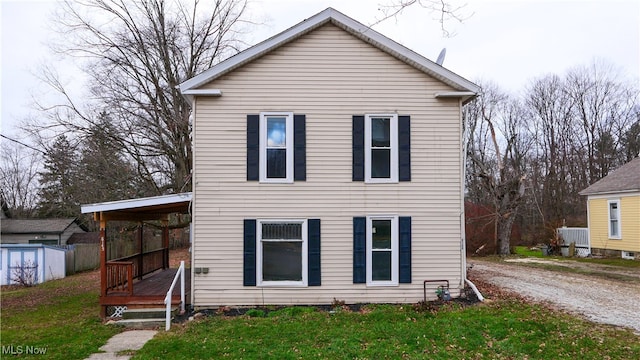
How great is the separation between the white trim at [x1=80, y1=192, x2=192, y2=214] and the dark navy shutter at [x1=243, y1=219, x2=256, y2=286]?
63.7 inches

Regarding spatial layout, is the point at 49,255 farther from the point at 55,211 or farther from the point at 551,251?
the point at 551,251

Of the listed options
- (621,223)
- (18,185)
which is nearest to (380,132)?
(621,223)

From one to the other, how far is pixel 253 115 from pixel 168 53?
14.3 meters

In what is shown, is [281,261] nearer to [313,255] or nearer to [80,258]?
[313,255]

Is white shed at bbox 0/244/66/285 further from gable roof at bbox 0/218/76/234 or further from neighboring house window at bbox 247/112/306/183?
neighboring house window at bbox 247/112/306/183

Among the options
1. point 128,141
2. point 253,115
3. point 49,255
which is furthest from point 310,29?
point 49,255

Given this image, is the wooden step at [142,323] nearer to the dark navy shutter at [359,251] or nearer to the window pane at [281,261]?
the window pane at [281,261]

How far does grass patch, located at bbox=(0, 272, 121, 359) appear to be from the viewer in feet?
25.5

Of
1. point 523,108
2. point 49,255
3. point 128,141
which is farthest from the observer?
point 523,108

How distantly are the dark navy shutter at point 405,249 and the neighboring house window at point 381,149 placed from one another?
105cm

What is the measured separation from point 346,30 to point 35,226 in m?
29.0

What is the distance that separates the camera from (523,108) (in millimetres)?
38312

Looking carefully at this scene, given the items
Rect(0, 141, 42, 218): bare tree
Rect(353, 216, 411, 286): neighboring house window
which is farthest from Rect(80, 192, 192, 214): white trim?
Rect(0, 141, 42, 218): bare tree

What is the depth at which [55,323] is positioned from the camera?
9734 millimetres
